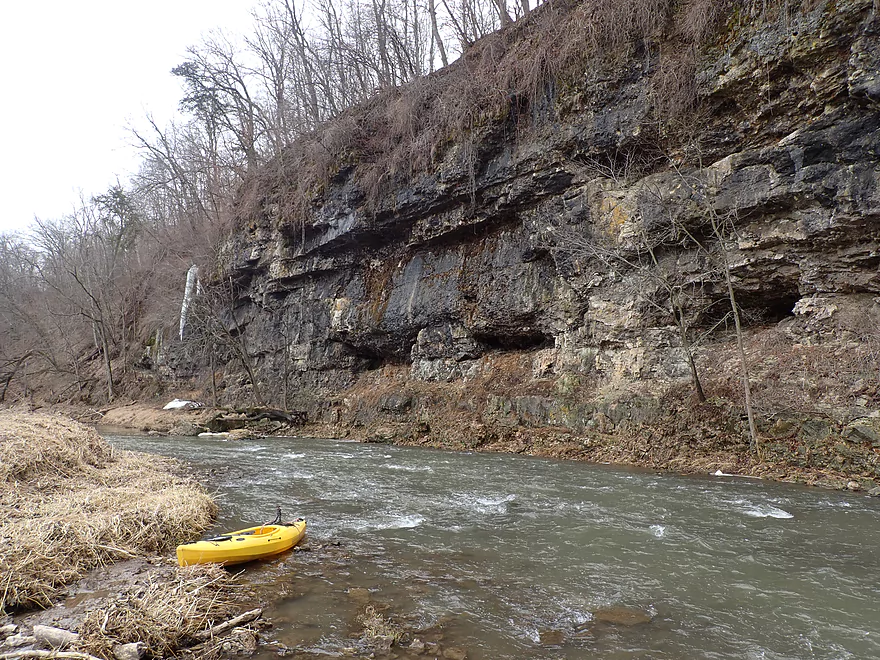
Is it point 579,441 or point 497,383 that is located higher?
point 497,383

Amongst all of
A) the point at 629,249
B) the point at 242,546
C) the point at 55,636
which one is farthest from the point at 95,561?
the point at 629,249

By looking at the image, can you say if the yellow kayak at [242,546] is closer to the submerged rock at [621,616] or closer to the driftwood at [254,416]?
the submerged rock at [621,616]

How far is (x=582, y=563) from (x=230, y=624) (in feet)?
10.8

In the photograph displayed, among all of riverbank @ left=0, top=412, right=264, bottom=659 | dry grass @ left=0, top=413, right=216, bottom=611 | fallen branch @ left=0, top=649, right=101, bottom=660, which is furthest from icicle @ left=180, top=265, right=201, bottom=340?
fallen branch @ left=0, top=649, right=101, bottom=660

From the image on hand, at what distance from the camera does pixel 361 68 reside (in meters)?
24.7

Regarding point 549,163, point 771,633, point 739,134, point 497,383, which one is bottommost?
point 771,633

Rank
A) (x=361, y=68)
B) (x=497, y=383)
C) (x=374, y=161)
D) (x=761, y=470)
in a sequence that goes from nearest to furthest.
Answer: (x=761, y=470) < (x=497, y=383) < (x=374, y=161) < (x=361, y=68)

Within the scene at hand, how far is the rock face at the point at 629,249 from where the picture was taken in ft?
32.5

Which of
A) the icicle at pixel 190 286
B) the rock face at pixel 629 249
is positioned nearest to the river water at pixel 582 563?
the rock face at pixel 629 249

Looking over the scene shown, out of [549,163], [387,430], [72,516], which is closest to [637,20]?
[549,163]

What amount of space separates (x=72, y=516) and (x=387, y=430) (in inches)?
456

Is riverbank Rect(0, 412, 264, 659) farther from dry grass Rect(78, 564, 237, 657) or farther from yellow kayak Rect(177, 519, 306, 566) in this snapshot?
yellow kayak Rect(177, 519, 306, 566)

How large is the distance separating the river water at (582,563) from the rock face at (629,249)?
405 cm

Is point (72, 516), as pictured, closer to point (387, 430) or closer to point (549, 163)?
point (387, 430)
